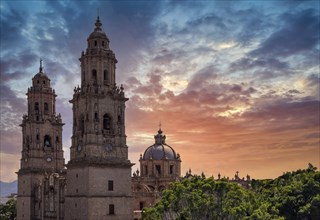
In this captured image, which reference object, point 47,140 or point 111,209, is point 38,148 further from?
point 111,209

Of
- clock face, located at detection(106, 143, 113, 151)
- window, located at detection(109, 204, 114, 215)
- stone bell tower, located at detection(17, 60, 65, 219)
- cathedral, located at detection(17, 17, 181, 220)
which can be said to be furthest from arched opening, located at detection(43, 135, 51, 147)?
window, located at detection(109, 204, 114, 215)

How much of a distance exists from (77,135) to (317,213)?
28752mm

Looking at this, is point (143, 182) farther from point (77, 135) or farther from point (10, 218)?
point (77, 135)

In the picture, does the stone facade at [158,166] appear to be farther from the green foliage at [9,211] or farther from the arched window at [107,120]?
the arched window at [107,120]

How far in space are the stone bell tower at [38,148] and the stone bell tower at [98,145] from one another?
16.0 metres

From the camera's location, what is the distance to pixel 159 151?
8744 centimetres

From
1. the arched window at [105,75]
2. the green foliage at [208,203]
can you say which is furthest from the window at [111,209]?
the arched window at [105,75]

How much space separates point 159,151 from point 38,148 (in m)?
24.3

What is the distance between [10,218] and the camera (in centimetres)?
8550

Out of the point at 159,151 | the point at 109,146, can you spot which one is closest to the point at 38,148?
the point at 109,146

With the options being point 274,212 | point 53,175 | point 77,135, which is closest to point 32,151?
point 53,175

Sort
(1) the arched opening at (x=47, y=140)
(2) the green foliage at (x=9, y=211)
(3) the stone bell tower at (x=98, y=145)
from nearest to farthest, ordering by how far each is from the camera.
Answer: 1. (3) the stone bell tower at (x=98, y=145)
2. (1) the arched opening at (x=47, y=140)
3. (2) the green foliage at (x=9, y=211)

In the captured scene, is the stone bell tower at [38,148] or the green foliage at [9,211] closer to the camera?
the stone bell tower at [38,148]

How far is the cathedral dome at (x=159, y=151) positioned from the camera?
8688cm
